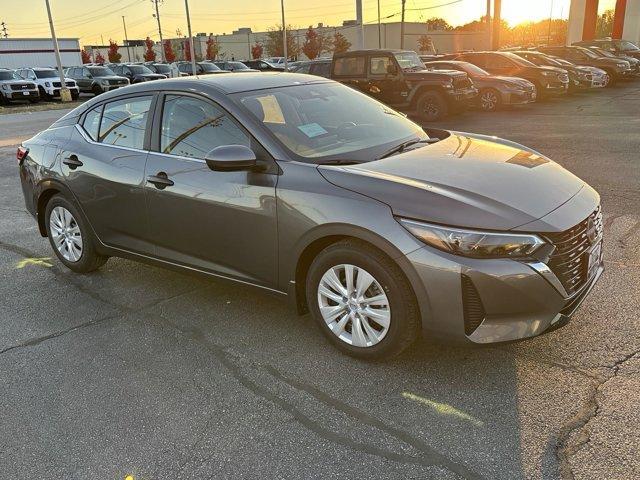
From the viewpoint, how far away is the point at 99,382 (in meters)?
3.30

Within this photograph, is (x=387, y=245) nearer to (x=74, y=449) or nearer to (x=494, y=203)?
(x=494, y=203)

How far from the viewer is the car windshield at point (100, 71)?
3291cm

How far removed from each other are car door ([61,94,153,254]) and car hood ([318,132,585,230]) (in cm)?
162

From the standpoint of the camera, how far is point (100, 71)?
109 ft

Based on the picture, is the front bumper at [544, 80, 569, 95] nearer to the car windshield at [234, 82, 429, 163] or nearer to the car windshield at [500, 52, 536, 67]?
the car windshield at [500, 52, 536, 67]

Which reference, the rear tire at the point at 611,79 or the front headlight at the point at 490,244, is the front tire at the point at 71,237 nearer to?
the front headlight at the point at 490,244

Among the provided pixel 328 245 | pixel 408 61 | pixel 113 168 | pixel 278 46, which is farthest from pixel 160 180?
pixel 278 46

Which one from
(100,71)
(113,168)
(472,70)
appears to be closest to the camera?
(113,168)

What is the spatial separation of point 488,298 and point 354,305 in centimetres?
78

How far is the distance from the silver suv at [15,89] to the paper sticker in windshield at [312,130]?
28050 millimetres

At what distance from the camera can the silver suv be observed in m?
27.1

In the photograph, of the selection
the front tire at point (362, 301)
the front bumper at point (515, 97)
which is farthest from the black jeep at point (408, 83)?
the front tire at point (362, 301)

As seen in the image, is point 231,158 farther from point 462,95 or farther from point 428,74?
point 462,95

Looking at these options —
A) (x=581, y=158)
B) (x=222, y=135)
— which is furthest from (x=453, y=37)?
(x=222, y=135)
